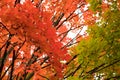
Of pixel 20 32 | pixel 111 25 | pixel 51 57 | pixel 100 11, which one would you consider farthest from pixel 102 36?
pixel 20 32

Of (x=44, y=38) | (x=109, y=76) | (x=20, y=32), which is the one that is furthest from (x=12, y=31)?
(x=109, y=76)

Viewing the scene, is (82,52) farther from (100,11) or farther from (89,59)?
(100,11)

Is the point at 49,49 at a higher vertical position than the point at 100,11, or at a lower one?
lower

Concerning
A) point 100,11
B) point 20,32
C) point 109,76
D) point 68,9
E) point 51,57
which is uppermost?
point 68,9

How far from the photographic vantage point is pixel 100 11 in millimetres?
7914

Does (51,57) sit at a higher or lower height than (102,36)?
lower

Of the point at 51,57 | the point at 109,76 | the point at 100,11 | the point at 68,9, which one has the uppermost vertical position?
the point at 68,9

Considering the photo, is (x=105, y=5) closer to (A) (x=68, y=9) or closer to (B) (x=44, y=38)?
(A) (x=68, y=9)

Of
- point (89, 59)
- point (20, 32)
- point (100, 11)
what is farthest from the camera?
point (100, 11)

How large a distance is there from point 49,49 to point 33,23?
70cm

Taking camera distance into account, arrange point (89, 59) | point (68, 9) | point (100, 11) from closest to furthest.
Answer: point (89, 59) → point (100, 11) → point (68, 9)

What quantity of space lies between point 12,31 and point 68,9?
12.1 feet

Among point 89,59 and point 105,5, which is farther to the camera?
point 105,5

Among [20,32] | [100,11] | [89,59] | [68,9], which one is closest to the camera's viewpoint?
[20,32]
